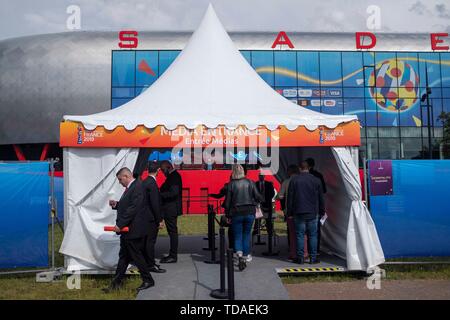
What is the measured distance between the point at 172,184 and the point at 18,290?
292 centimetres

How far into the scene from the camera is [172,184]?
7734 mm

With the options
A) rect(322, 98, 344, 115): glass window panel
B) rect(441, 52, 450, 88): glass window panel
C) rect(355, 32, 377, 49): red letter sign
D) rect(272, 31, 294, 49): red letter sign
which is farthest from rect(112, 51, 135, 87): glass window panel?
rect(441, 52, 450, 88): glass window panel

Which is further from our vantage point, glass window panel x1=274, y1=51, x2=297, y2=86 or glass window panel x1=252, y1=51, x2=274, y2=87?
glass window panel x1=274, y1=51, x2=297, y2=86

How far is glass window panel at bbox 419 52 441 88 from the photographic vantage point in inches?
1457

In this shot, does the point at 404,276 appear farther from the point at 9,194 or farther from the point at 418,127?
the point at 418,127

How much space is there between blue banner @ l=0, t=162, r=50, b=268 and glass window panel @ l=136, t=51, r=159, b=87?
28829mm

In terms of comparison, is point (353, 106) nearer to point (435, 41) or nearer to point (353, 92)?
point (353, 92)

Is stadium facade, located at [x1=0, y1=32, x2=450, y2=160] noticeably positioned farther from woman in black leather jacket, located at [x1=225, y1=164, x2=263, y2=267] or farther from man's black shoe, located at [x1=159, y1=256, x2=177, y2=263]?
woman in black leather jacket, located at [x1=225, y1=164, x2=263, y2=267]

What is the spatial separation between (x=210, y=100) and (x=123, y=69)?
29.1 metres

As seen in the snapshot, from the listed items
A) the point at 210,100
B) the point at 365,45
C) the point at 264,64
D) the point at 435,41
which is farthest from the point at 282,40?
the point at 210,100

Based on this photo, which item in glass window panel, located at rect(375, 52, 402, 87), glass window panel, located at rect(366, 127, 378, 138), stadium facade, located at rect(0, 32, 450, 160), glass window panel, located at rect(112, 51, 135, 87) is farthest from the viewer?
glass window panel, located at rect(366, 127, 378, 138)

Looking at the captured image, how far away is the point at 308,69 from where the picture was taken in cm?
3600

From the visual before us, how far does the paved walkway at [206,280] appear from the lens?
5.91 metres

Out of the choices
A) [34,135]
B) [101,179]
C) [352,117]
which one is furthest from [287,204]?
[34,135]
